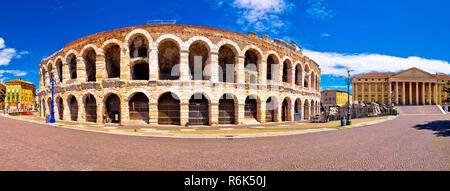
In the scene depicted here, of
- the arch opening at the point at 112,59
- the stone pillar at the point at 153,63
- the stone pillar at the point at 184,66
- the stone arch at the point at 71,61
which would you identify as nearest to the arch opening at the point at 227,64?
the stone pillar at the point at 184,66

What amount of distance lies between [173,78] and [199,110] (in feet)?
18.9

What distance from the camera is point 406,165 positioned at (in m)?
6.59

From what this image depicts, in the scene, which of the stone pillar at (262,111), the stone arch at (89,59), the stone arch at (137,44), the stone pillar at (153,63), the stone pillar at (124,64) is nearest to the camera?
the stone pillar at (153,63)

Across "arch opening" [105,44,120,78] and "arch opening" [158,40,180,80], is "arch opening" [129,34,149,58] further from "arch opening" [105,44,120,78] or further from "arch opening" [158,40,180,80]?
"arch opening" [105,44,120,78]

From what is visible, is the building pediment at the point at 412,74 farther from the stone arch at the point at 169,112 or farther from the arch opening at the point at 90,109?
the arch opening at the point at 90,109

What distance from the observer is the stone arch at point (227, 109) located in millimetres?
23516

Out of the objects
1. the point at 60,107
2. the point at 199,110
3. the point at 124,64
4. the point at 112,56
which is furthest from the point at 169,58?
the point at 60,107

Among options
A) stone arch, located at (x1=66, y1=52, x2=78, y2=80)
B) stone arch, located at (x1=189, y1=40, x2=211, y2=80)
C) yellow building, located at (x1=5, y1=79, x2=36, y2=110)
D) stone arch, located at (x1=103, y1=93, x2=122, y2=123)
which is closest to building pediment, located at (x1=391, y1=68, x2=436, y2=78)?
stone arch, located at (x1=189, y1=40, x2=211, y2=80)

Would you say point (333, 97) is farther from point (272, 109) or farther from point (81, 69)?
point (81, 69)
